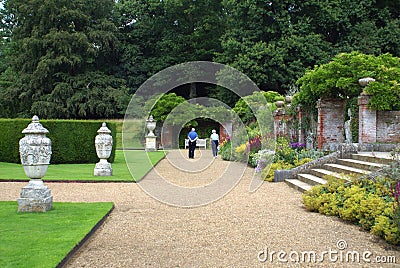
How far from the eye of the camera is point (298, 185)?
30.9ft

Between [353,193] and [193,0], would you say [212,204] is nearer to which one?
[353,193]

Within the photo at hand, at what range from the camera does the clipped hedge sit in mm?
15258

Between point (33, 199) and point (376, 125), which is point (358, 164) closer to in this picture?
point (376, 125)

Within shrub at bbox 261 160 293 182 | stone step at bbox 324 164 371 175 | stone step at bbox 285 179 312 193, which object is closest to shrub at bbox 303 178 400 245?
stone step at bbox 324 164 371 175

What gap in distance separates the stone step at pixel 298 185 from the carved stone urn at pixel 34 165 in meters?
5.18

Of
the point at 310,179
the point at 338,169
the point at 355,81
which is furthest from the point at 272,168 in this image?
the point at 355,81

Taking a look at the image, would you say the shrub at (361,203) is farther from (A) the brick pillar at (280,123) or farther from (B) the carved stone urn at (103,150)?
(A) the brick pillar at (280,123)

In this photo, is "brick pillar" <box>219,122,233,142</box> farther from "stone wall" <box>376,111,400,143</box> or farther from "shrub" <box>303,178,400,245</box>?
"shrub" <box>303,178,400,245</box>

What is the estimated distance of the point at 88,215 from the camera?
6324 millimetres

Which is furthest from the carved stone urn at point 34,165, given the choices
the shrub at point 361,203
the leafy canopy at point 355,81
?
the leafy canopy at point 355,81

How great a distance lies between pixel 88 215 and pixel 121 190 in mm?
3060

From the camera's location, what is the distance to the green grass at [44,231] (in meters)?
4.22

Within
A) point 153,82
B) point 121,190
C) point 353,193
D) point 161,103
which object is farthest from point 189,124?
point 353,193

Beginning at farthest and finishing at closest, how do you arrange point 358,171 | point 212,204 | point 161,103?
point 161,103 → point 358,171 → point 212,204
